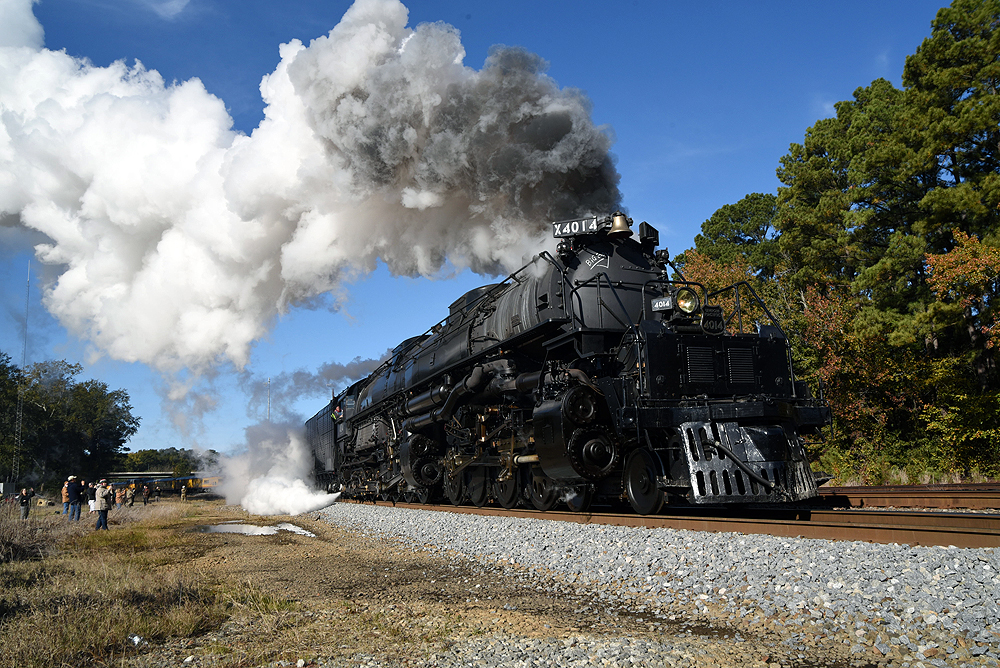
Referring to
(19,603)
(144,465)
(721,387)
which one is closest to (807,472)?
(721,387)

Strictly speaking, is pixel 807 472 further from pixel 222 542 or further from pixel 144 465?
pixel 144 465

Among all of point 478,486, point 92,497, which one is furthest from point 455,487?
point 92,497

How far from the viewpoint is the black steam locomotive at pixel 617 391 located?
25.0 ft

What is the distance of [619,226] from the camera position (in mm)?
9539

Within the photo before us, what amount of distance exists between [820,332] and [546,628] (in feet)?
58.6

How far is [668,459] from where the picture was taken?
313 inches

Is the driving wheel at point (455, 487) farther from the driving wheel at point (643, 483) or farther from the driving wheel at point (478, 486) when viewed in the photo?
the driving wheel at point (643, 483)

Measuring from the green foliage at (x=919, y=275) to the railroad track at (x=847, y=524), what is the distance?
10175mm

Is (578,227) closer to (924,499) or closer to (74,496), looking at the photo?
(924,499)

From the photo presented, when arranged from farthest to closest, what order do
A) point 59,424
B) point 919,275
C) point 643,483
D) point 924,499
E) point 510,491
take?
point 59,424, point 919,275, point 510,491, point 924,499, point 643,483

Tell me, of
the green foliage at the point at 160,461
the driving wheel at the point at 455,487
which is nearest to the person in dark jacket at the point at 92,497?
the driving wheel at the point at 455,487

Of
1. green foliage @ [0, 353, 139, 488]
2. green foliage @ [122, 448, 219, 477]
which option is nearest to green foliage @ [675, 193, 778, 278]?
green foliage @ [0, 353, 139, 488]

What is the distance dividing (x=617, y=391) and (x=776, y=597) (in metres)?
4.05

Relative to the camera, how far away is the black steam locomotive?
7.61m
